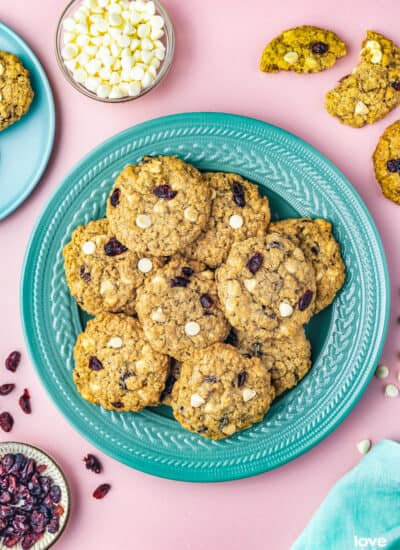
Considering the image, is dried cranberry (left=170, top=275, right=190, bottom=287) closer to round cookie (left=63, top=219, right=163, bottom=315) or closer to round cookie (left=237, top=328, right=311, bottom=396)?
round cookie (left=63, top=219, right=163, bottom=315)

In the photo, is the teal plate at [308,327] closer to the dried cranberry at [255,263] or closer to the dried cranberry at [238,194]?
the dried cranberry at [238,194]

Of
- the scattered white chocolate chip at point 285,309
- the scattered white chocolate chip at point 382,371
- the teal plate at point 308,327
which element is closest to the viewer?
the scattered white chocolate chip at point 285,309

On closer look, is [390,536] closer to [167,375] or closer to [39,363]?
[167,375]

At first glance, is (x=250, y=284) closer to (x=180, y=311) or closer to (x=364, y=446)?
(x=180, y=311)

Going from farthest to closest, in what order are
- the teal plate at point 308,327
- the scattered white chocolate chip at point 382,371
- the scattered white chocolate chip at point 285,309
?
the scattered white chocolate chip at point 382,371 < the teal plate at point 308,327 < the scattered white chocolate chip at point 285,309

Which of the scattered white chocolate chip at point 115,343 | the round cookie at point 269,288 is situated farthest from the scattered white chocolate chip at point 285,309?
the scattered white chocolate chip at point 115,343

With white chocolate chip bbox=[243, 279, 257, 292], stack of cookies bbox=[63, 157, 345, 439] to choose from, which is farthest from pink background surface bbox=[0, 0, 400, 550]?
white chocolate chip bbox=[243, 279, 257, 292]
